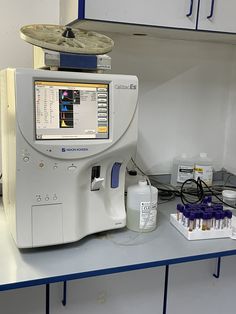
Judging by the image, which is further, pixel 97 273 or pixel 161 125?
pixel 161 125

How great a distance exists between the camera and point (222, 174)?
216cm

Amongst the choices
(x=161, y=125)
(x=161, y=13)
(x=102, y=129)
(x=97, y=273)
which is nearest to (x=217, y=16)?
(x=161, y=13)

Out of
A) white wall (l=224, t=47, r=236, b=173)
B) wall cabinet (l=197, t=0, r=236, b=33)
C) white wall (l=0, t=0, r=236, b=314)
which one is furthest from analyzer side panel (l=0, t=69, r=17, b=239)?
white wall (l=224, t=47, r=236, b=173)

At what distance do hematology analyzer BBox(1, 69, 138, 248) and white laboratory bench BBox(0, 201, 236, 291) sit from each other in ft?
0.17

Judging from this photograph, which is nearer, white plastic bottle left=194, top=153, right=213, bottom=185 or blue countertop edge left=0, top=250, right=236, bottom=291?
blue countertop edge left=0, top=250, right=236, bottom=291

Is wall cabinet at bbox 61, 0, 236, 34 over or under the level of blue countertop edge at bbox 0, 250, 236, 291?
over

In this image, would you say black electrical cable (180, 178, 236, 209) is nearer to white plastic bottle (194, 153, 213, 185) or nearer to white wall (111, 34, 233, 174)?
white plastic bottle (194, 153, 213, 185)

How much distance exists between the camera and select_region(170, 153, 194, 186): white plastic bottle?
6.43 feet

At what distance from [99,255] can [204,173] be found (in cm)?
94

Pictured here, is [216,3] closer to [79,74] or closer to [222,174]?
[79,74]

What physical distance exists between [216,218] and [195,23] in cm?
79

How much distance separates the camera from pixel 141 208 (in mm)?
1377

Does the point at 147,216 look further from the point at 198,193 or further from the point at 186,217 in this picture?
the point at 198,193

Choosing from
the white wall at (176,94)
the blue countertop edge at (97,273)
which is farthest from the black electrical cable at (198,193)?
the blue countertop edge at (97,273)
